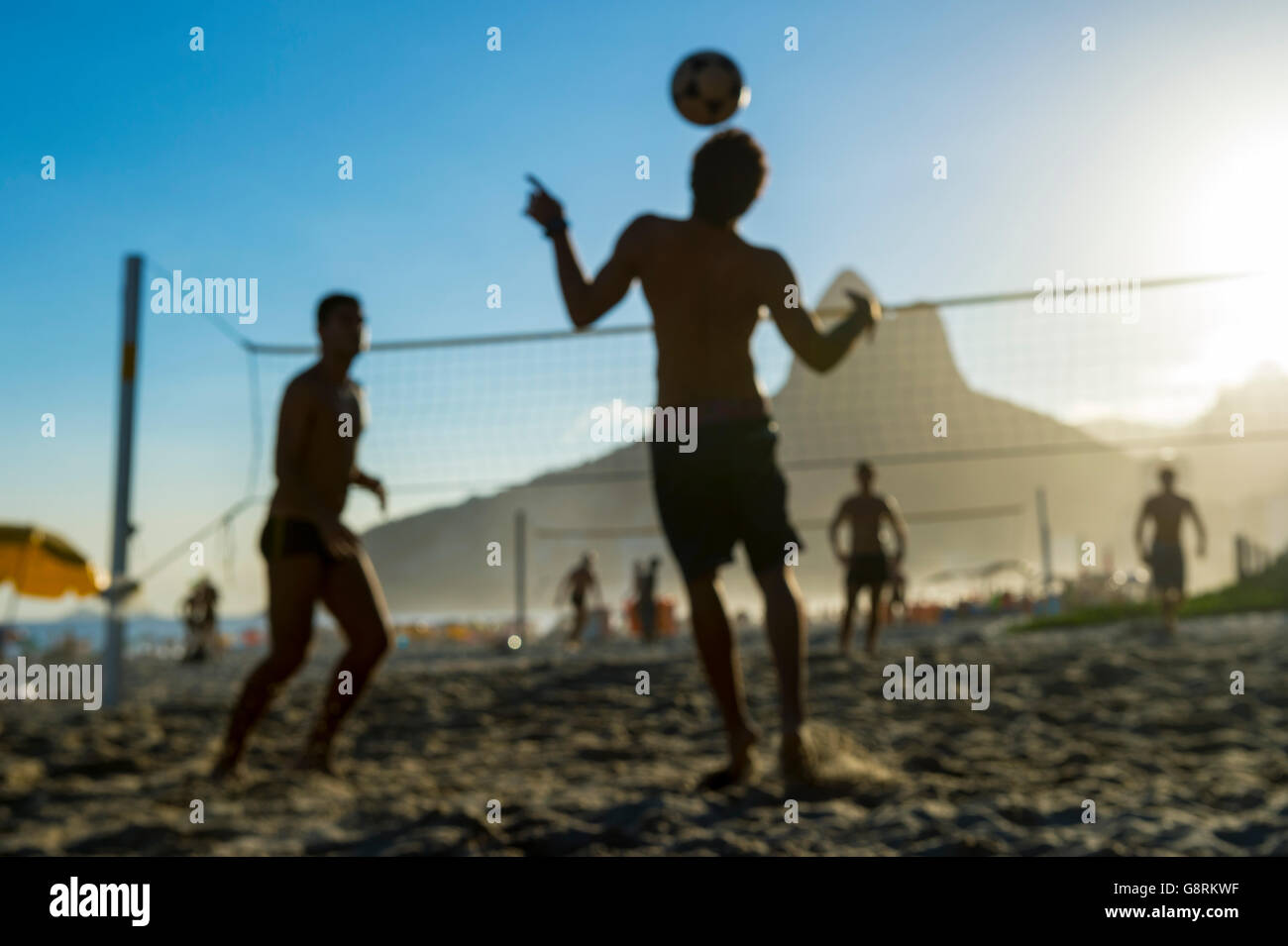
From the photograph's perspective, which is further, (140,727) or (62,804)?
(140,727)

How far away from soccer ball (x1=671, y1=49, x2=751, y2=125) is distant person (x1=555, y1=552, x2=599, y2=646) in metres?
10.3

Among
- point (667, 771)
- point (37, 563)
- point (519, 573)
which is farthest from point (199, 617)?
point (667, 771)

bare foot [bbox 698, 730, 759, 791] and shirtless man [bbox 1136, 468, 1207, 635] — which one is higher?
shirtless man [bbox 1136, 468, 1207, 635]

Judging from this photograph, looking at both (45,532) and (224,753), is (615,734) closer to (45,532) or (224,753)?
(224,753)

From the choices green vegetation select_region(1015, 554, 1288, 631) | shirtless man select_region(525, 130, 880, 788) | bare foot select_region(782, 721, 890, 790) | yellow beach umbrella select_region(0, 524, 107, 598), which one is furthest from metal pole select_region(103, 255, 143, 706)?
green vegetation select_region(1015, 554, 1288, 631)

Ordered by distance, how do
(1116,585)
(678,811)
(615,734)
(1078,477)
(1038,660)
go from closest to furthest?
(678,811), (615,734), (1038,660), (1116,585), (1078,477)

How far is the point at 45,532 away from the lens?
10.0 meters

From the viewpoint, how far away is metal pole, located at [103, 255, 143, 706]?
6.35m

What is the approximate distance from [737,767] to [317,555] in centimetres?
159

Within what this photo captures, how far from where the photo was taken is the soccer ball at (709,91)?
333 cm

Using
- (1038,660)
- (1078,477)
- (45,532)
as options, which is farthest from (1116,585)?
(1078,477)

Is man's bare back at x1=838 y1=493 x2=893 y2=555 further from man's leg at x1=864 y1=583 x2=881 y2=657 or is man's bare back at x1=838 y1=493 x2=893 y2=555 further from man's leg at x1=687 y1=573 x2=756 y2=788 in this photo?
man's leg at x1=687 y1=573 x2=756 y2=788

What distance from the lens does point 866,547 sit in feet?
25.6
